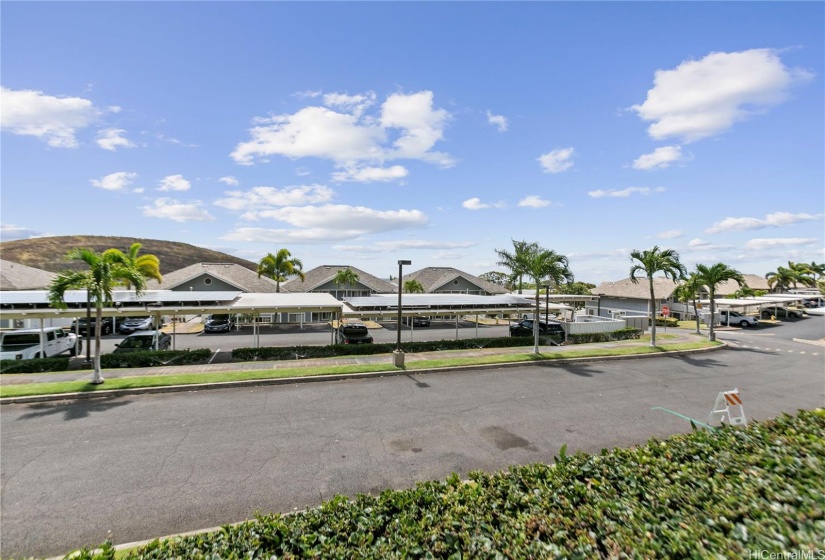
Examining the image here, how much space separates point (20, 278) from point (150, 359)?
25996 millimetres

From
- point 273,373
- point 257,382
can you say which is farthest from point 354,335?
point 257,382

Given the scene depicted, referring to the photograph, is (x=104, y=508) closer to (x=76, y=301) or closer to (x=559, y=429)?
(x=559, y=429)

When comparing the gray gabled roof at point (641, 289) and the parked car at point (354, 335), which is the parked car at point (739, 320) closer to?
the gray gabled roof at point (641, 289)

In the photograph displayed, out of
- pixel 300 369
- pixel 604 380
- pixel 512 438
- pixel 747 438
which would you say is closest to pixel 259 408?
pixel 300 369

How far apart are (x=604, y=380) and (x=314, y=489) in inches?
557

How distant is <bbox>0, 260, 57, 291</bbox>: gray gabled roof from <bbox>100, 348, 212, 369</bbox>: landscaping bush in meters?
17.6

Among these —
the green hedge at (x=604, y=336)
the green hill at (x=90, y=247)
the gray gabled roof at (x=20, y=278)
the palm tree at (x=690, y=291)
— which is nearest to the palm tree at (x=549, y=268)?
the green hedge at (x=604, y=336)

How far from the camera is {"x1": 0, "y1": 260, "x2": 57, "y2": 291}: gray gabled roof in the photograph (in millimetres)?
31184

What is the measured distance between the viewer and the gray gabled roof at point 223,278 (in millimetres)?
43484

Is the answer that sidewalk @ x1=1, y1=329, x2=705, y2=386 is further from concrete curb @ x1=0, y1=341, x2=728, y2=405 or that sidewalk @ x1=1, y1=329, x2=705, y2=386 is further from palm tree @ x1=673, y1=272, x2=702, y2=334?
palm tree @ x1=673, y1=272, x2=702, y2=334

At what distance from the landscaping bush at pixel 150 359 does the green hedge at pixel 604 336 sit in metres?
→ 24.8

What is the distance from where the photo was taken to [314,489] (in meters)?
7.91

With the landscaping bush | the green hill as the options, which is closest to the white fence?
the landscaping bush

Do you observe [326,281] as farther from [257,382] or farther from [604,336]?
[257,382]
